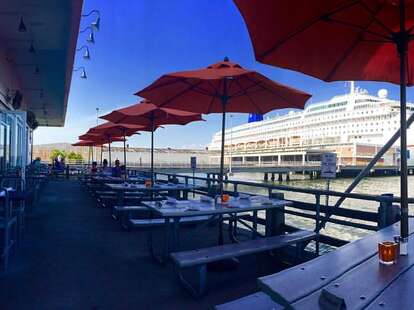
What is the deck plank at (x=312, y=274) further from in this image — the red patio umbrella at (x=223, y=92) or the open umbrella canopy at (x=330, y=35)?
the red patio umbrella at (x=223, y=92)

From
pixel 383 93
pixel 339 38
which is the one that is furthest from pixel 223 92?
pixel 383 93

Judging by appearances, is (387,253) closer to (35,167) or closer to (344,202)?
(35,167)

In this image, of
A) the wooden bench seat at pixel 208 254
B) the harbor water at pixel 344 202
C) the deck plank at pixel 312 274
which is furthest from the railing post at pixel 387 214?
the harbor water at pixel 344 202

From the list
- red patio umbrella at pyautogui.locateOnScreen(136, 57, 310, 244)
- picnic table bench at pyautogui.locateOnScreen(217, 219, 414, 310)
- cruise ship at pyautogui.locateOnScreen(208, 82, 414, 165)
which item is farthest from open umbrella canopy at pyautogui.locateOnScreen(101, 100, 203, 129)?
cruise ship at pyautogui.locateOnScreen(208, 82, 414, 165)

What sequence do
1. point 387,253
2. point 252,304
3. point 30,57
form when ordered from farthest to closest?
point 30,57
point 252,304
point 387,253

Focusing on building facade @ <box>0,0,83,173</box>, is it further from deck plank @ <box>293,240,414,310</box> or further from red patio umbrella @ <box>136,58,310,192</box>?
deck plank @ <box>293,240,414,310</box>

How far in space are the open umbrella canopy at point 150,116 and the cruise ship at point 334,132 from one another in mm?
40089

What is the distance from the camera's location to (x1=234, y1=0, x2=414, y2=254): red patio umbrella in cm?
217

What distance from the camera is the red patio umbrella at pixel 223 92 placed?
3.97 metres

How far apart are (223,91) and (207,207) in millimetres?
1524

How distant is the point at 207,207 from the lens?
3.59 m

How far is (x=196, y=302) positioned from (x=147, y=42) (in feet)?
67.5

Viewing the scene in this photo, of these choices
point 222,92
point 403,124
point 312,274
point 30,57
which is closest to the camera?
point 312,274

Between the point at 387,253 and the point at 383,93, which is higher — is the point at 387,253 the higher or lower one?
the lower one
